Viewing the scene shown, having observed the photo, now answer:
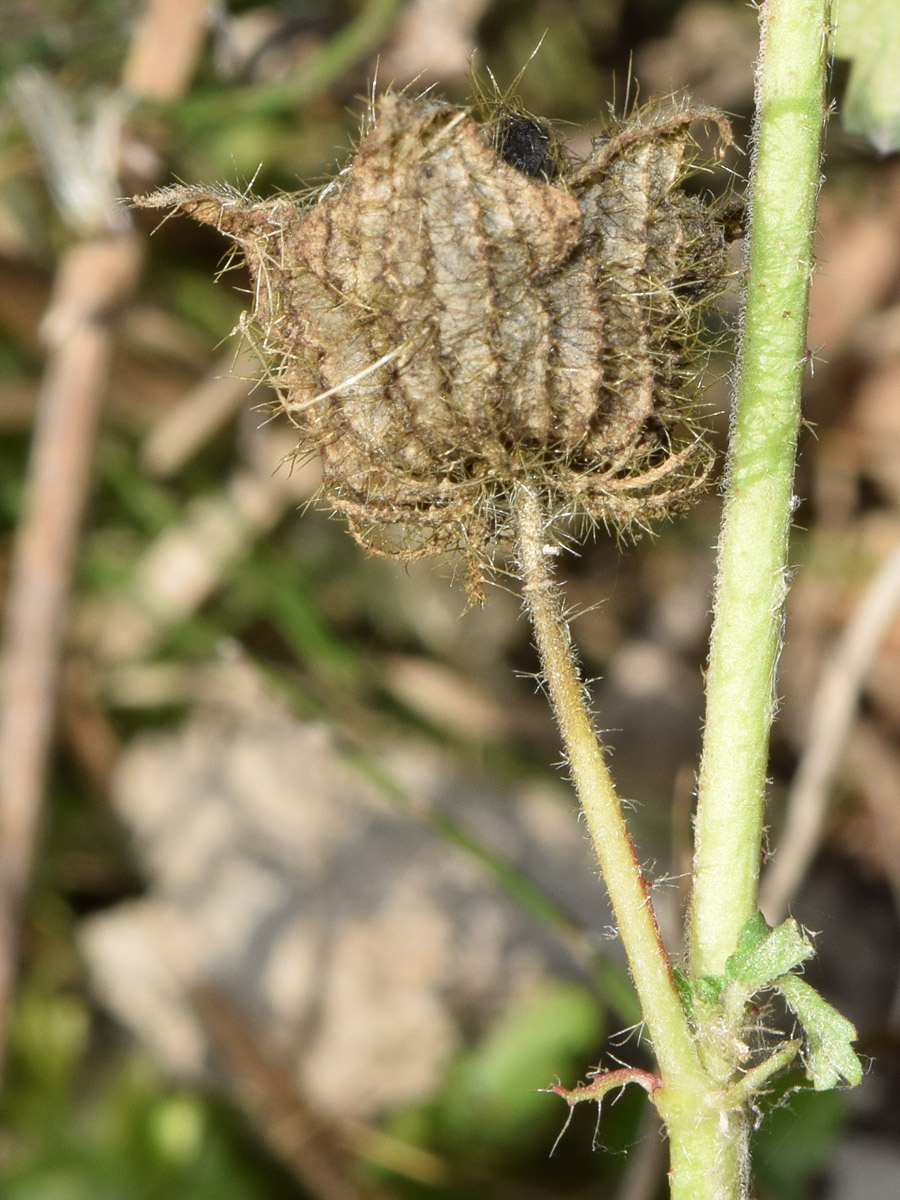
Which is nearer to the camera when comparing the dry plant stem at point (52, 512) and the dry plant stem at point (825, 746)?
the dry plant stem at point (825, 746)

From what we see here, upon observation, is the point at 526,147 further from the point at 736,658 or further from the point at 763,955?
the point at 763,955

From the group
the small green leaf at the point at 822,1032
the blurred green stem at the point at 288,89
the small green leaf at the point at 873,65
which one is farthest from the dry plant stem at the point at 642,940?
the blurred green stem at the point at 288,89

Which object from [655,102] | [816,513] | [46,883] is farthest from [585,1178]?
[655,102]

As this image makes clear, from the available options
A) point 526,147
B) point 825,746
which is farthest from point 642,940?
point 825,746

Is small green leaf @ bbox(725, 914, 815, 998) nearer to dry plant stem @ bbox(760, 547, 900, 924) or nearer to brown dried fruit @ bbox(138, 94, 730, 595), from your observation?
brown dried fruit @ bbox(138, 94, 730, 595)

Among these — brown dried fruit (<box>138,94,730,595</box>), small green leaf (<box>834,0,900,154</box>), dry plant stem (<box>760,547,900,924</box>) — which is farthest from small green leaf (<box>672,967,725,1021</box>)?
dry plant stem (<box>760,547,900,924</box>)

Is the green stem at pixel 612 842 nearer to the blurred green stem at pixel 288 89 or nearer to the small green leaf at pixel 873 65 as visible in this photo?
the small green leaf at pixel 873 65
